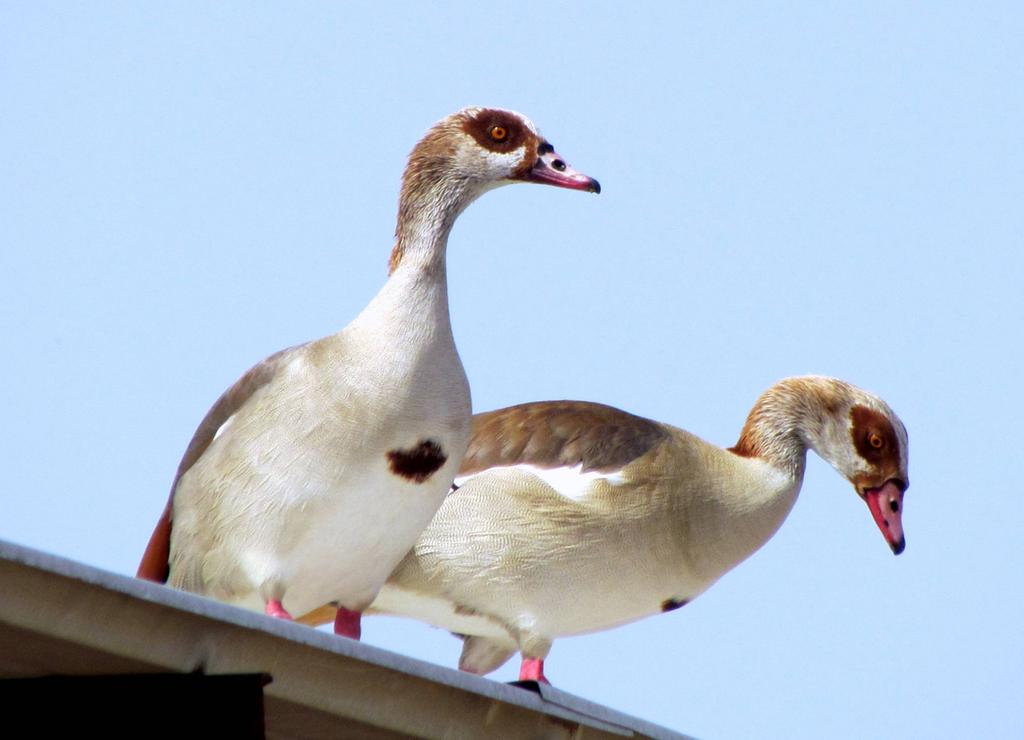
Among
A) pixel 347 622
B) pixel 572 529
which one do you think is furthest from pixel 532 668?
pixel 347 622

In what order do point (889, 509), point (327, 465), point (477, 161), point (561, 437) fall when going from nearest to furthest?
point (327, 465) → point (477, 161) → point (561, 437) → point (889, 509)

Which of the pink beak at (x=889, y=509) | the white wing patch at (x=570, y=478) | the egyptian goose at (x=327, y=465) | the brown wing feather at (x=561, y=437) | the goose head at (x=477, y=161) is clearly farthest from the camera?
the pink beak at (x=889, y=509)

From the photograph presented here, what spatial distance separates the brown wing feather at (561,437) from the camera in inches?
294

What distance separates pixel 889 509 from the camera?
832cm

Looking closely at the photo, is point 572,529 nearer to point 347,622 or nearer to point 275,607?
point 347,622

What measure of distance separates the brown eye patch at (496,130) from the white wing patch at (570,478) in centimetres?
152

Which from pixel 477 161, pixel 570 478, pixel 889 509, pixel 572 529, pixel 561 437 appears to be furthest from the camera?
pixel 889 509

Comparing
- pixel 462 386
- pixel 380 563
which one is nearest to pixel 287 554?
pixel 380 563

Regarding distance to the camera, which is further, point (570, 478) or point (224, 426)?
point (570, 478)

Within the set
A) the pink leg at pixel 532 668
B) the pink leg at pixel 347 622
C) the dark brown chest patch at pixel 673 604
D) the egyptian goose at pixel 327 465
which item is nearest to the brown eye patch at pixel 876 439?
the dark brown chest patch at pixel 673 604

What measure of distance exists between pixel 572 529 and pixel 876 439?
1.88 metres

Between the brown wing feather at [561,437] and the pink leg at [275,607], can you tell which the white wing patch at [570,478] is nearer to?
the brown wing feather at [561,437]

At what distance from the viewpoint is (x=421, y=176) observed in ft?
21.1

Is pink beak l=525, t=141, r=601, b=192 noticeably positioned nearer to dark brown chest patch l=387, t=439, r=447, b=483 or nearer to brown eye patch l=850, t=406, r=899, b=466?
dark brown chest patch l=387, t=439, r=447, b=483
